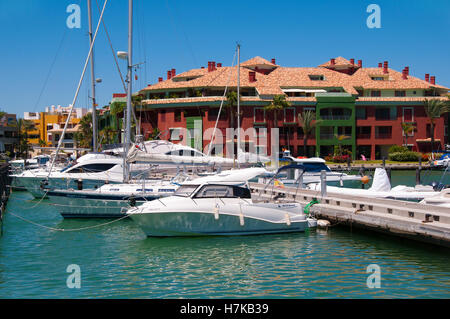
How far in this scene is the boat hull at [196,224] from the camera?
1970 centimetres

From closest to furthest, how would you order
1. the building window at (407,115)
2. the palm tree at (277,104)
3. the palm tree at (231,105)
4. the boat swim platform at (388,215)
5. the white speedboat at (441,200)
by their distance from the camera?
the boat swim platform at (388,215) → the white speedboat at (441,200) → the palm tree at (231,105) → the palm tree at (277,104) → the building window at (407,115)

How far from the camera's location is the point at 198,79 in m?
75.5

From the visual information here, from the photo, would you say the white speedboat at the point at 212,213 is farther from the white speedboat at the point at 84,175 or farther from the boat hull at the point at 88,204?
the white speedboat at the point at 84,175

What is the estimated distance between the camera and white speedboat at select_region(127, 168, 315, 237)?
64.6ft

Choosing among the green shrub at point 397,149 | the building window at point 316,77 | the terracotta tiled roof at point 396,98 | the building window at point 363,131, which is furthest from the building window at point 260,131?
the green shrub at point 397,149

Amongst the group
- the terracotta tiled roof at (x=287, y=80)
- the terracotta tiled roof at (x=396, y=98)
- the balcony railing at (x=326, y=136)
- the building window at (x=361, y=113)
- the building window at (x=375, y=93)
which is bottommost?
the balcony railing at (x=326, y=136)

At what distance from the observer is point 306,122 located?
70.9 metres

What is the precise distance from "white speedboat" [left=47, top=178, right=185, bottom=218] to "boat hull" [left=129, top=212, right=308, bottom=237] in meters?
5.29

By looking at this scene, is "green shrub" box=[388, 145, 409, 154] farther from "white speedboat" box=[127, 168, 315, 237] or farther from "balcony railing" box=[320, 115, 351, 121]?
"white speedboat" box=[127, 168, 315, 237]

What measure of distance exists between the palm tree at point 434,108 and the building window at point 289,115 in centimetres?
2018

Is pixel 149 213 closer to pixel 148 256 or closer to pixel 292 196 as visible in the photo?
pixel 148 256

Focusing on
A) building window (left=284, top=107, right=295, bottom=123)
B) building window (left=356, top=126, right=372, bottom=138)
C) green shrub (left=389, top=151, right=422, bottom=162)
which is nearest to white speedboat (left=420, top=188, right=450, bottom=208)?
building window (left=284, top=107, right=295, bottom=123)
